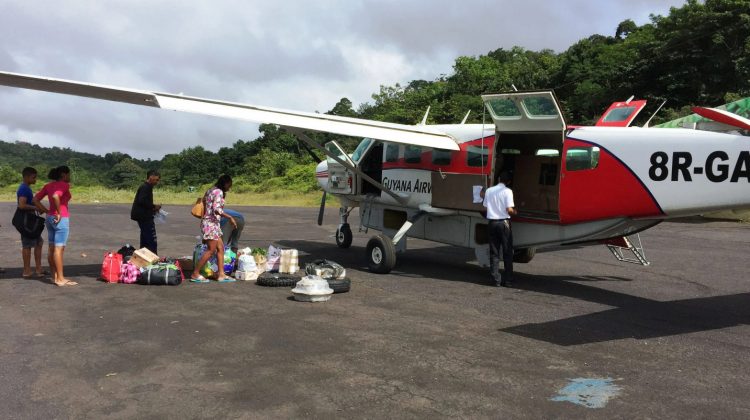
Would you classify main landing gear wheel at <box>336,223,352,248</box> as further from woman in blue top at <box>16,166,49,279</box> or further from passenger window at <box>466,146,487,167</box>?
woman in blue top at <box>16,166,49,279</box>

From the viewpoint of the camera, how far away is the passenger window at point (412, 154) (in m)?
10.9

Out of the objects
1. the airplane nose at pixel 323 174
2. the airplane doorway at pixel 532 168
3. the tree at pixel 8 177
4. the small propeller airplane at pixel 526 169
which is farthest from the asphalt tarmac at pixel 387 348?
the tree at pixel 8 177

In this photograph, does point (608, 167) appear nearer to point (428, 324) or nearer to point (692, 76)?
point (428, 324)

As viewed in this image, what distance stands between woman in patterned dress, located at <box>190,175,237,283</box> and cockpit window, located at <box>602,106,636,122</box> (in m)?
6.63

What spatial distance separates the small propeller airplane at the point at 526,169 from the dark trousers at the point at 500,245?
0.45 meters

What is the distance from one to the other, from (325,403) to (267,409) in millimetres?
426

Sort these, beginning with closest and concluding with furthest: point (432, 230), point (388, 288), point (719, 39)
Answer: point (388, 288), point (432, 230), point (719, 39)

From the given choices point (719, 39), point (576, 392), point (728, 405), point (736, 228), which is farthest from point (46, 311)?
point (719, 39)

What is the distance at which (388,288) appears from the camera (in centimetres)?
898

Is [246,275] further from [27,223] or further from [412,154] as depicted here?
[412,154]

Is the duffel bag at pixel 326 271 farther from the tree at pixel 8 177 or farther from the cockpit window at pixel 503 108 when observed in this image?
the tree at pixel 8 177

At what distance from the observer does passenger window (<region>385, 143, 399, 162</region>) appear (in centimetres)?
1144

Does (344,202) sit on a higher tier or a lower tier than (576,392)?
higher

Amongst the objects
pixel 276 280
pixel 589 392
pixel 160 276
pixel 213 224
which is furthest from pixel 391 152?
pixel 589 392
